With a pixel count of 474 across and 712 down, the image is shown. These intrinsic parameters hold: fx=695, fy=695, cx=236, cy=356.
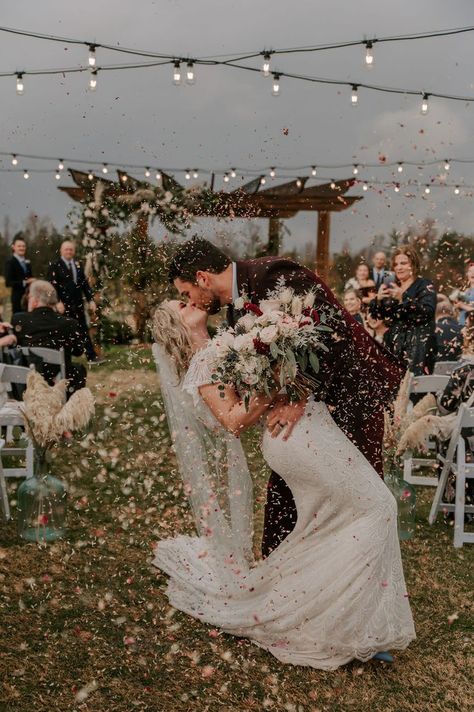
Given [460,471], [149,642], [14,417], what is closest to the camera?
[149,642]

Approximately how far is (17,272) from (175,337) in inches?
253

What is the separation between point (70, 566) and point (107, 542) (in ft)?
1.29

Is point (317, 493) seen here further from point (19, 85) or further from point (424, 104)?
point (19, 85)

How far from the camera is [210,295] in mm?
3164

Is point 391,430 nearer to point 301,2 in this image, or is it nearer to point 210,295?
point 210,295

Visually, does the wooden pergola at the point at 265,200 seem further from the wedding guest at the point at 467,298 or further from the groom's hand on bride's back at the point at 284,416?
the groom's hand on bride's back at the point at 284,416

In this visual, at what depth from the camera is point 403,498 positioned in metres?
4.28

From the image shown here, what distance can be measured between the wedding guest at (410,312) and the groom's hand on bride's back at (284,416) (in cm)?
370

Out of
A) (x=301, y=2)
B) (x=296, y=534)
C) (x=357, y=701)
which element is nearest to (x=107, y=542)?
(x=296, y=534)

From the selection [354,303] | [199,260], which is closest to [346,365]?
[199,260]

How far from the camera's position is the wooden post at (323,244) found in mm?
6808

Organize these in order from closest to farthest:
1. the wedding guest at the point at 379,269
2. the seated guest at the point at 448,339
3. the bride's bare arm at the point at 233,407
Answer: the bride's bare arm at the point at 233,407, the seated guest at the point at 448,339, the wedding guest at the point at 379,269

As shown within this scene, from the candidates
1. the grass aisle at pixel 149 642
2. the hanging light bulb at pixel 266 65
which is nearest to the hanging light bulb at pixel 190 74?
the hanging light bulb at pixel 266 65

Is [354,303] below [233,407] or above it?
below
